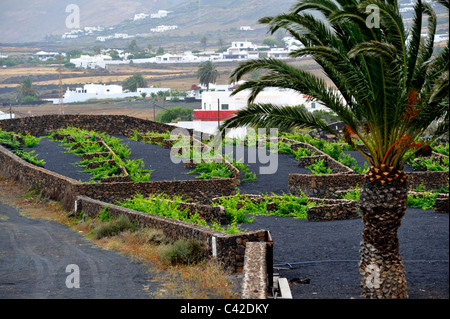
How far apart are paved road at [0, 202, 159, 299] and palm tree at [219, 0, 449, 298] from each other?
199 inches

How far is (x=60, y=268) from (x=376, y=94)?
33.3ft

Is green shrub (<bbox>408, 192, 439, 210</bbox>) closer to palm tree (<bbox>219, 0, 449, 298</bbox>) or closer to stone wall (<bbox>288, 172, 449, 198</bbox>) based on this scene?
stone wall (<bbox>288, 172, 449, 198</bbox>)

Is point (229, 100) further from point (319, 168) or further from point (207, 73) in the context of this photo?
point (319, 168)

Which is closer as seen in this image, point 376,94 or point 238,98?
point 376,94

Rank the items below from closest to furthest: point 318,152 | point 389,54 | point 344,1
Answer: point 389,54, point 344,1, point 318,152

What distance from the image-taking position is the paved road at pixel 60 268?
54.4ft

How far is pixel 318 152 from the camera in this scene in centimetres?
4303

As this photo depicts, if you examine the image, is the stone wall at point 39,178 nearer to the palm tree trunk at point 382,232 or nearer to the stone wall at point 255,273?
the stone wall at point 255,273

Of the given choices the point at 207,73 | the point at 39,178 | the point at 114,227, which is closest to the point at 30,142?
the point at 39,178

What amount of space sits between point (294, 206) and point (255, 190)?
→ 766 centimetres

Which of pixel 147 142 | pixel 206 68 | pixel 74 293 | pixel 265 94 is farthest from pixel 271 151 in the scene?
pixel 206 68

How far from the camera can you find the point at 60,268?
19.6m

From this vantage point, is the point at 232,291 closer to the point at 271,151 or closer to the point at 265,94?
the point at 271,151

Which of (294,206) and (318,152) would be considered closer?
(294,206)
